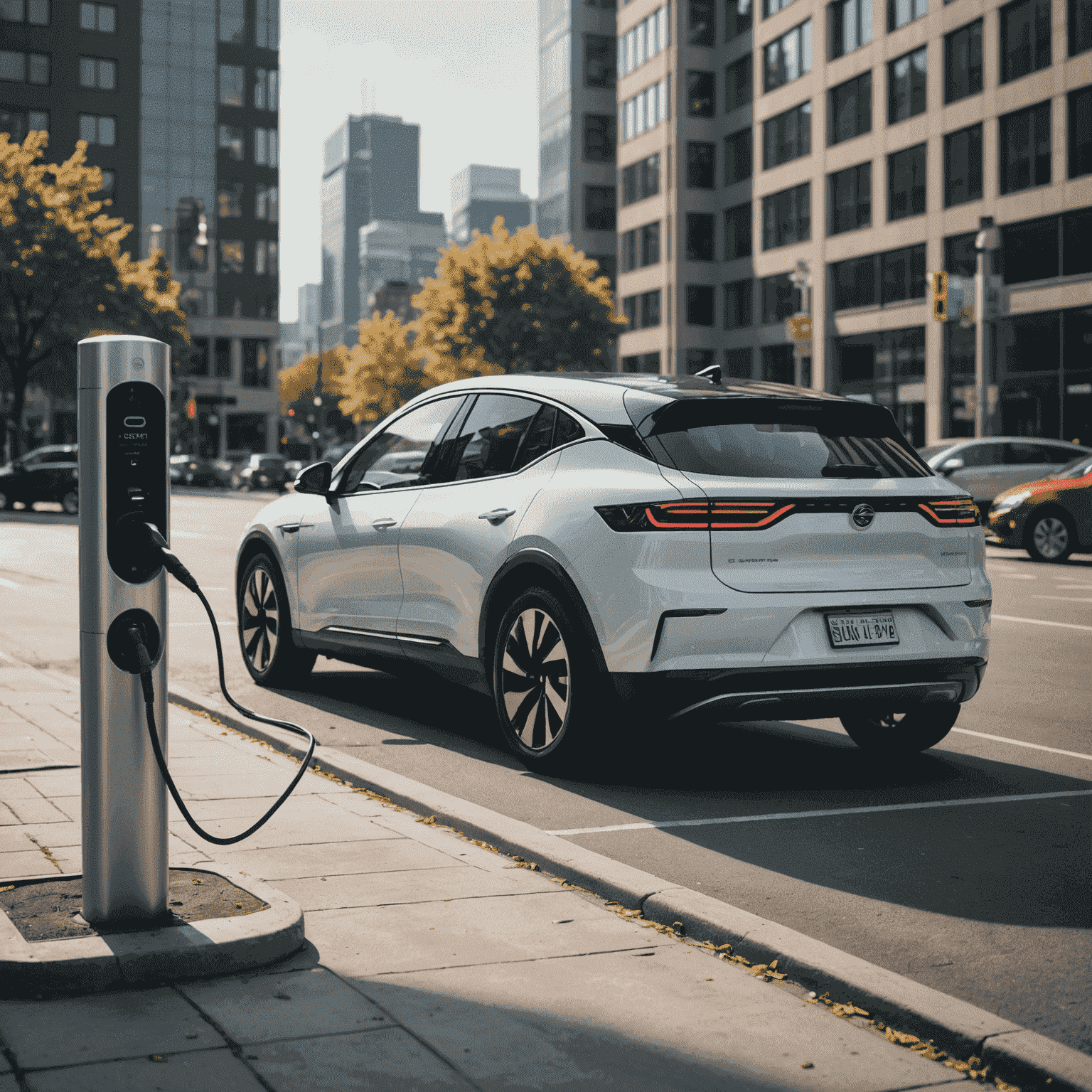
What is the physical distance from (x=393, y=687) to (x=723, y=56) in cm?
5605

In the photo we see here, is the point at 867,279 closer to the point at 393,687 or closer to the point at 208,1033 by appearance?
the point at 393,687

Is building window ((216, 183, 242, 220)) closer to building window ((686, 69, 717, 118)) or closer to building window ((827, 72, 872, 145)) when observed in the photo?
building window ((686, 69, 717, 118))

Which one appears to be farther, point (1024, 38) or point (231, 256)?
point (231, 256)

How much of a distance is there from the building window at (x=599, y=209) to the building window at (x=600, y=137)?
57.3 inches

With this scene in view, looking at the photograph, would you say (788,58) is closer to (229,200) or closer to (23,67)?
(229,200)

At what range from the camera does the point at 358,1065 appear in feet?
10.7

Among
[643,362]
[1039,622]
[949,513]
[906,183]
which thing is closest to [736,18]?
[643,362]

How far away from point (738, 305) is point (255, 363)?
37642 mm

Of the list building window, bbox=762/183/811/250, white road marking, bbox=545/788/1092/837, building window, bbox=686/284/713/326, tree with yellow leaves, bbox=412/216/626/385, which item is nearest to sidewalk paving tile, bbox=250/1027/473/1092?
white road marking, bbox=545/788/1092/837

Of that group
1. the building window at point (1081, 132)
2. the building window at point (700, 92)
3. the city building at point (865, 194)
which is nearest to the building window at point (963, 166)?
the city building at point (865, 194)

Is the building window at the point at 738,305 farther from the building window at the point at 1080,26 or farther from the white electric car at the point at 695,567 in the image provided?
the white electric car at the point at 695,567

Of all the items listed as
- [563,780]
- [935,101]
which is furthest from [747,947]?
[935,101]

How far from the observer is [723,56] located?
200ft

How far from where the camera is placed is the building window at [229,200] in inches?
3457
